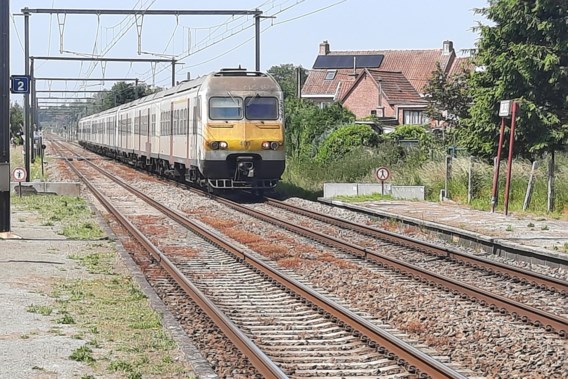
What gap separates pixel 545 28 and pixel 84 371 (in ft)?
52.9

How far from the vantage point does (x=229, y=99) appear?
25438 mm

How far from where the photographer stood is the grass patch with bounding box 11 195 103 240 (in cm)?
1786

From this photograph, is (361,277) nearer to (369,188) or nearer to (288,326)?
(288,326)

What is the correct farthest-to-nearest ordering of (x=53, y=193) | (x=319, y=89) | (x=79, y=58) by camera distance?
1. (x=319, y=89)
2. (x=79, y=58)
3. (x=53, y=193)

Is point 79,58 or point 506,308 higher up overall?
point 79,58

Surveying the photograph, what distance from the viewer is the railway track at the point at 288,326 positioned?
771 centimetres

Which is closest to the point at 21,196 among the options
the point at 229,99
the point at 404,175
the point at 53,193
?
the point at 53,193

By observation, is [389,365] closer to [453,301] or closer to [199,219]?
[453,301]

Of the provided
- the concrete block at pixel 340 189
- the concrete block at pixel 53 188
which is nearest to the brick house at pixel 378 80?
the concrete block at pixel 340 189

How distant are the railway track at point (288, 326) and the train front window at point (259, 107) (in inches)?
448

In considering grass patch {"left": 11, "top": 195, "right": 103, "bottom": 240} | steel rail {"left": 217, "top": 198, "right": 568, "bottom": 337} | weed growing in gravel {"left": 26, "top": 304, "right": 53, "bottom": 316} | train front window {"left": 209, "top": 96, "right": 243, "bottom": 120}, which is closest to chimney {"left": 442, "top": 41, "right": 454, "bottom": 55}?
train front window {"left": 209, "top": 96, "right": 243, "bottom": 120}

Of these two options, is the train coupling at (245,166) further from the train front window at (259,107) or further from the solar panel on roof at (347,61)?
the solar panel on roof at (347,61)

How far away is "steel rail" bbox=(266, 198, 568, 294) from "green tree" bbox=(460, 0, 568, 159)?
4487mm

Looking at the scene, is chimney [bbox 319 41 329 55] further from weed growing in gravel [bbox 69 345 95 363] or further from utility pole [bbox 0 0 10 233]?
weed growing in gravel [bbox 69 345 95 363]
